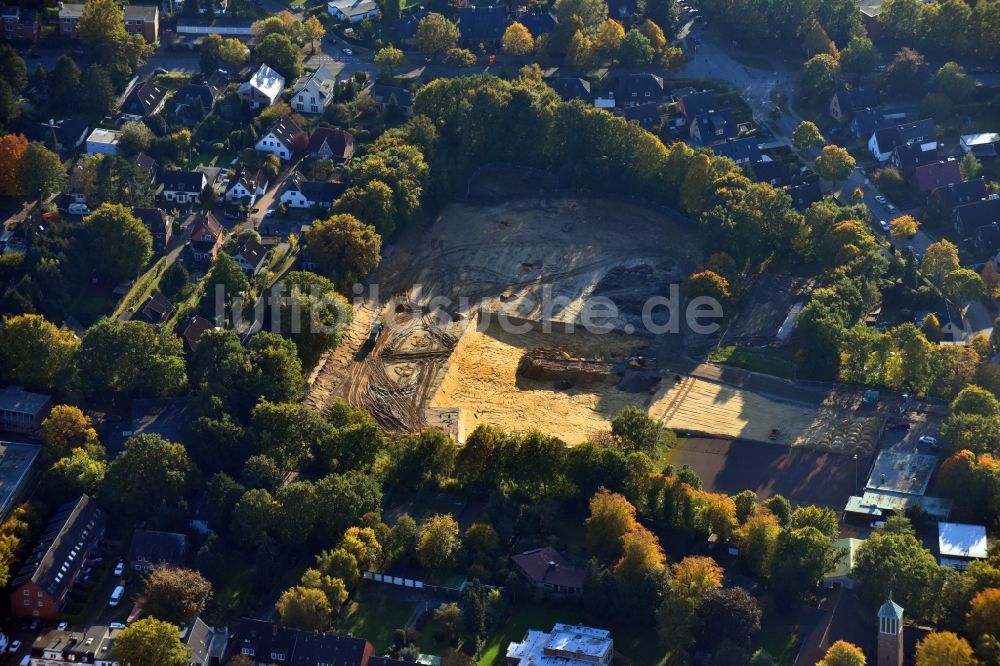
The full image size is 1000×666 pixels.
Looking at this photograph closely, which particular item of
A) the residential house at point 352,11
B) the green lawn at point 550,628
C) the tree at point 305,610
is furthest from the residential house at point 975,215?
the tree at point 305,610

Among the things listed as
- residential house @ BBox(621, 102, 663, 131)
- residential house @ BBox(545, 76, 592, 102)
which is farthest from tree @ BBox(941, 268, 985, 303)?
residential house @ BBox(545, 76, 592, 102)

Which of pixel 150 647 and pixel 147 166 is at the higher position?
pixel 147 166

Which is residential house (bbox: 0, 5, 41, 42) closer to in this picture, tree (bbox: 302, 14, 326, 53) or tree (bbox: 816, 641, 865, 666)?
tree (bbox: 302, 14, 326, 53)

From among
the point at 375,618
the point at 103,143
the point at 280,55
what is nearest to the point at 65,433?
the point at 375,618

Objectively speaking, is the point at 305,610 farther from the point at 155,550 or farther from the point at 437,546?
the point at 155,550

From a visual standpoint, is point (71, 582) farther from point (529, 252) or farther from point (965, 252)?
point (965, 252)

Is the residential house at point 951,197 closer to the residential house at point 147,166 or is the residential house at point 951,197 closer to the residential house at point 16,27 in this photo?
the residential house at point 147,166
